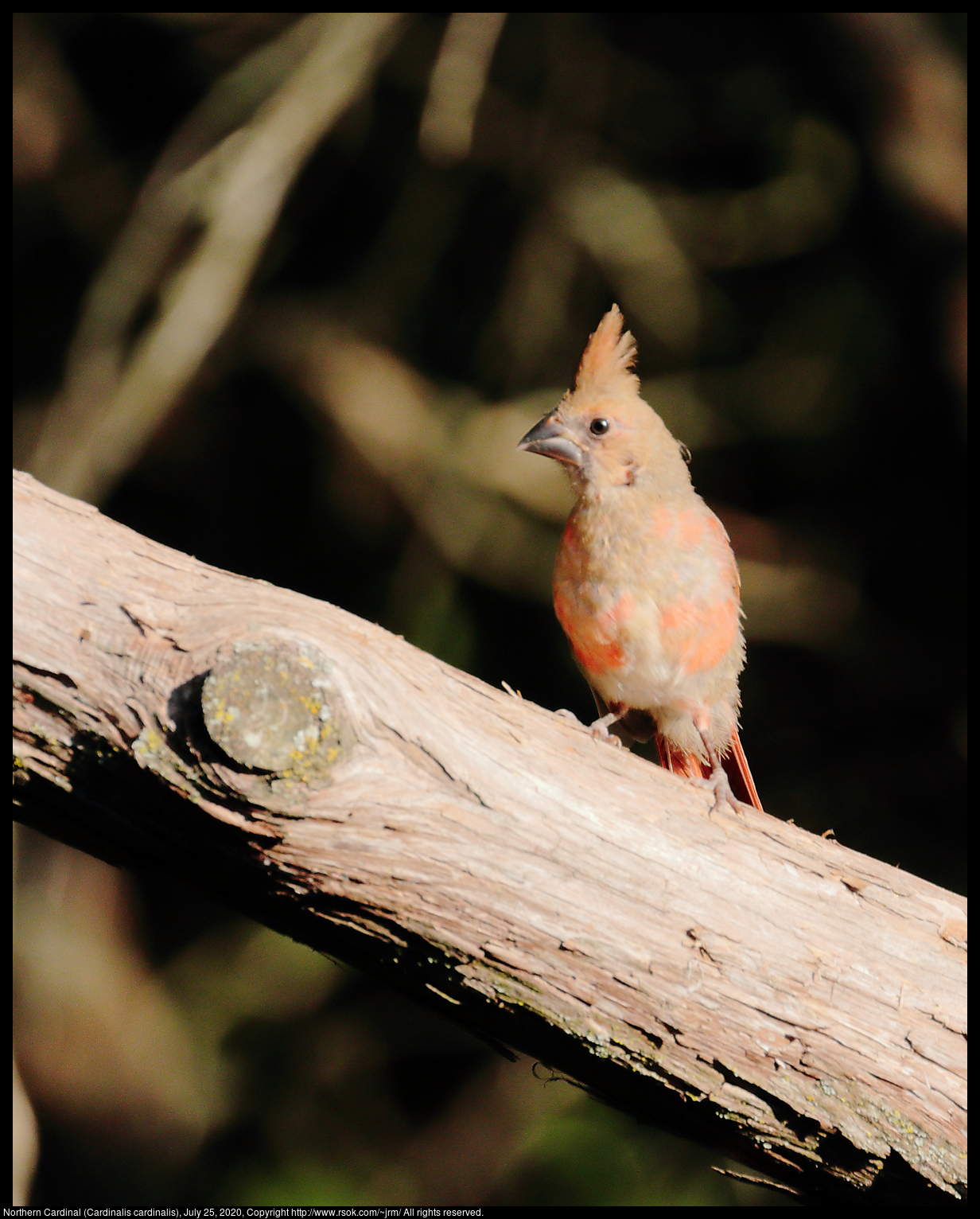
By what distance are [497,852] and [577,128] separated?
13.0 feet

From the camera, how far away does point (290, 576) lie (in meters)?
4.66

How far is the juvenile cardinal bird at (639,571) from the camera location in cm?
249

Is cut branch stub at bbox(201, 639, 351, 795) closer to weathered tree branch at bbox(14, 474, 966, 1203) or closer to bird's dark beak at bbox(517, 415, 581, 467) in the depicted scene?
weathered tree branch at bbox(14, 474, 966, 1203)

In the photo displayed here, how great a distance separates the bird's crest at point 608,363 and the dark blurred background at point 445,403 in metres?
1.72

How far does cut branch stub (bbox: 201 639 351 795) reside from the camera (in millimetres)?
1497

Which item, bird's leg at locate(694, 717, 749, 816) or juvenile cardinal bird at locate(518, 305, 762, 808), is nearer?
bird's leg at locate(694, 717, 749, 816)

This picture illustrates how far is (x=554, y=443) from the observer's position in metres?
2.62

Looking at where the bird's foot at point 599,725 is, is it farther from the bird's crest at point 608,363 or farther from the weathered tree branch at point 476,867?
the bird's crest at point 608,363

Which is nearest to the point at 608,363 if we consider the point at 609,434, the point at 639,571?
the point at 609,434

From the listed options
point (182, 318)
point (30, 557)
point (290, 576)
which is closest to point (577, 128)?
point (182, 318)

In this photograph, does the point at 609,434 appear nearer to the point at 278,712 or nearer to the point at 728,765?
the point at 728,765

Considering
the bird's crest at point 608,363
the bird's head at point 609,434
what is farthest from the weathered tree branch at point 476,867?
the bird's crest at point 608,363

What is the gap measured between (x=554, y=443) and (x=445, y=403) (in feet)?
6.78

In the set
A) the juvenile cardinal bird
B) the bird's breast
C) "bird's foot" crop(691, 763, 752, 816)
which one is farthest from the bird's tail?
"bird's foot" crop(691, 763, 752, 816)
